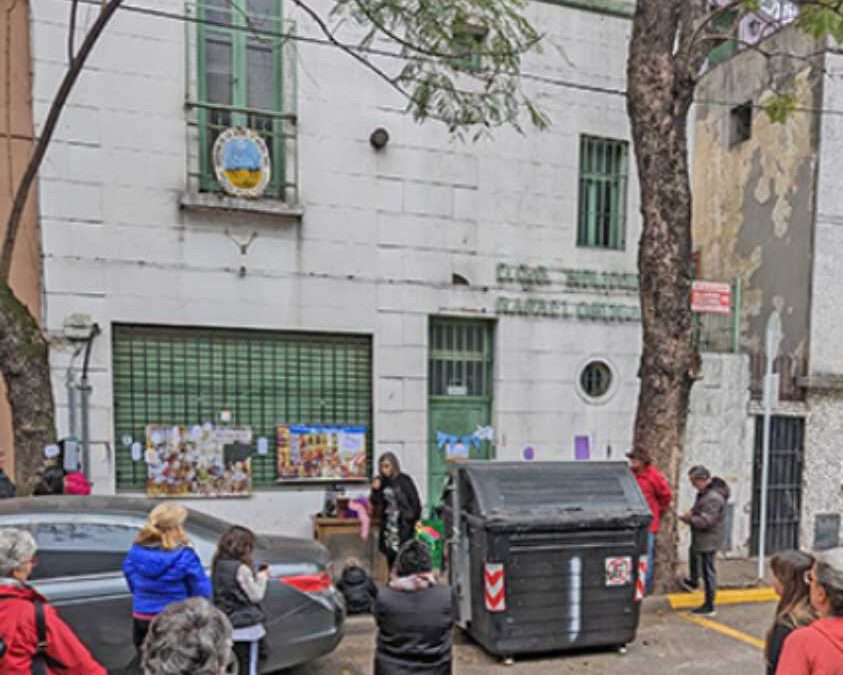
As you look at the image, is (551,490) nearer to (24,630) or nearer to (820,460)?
(24,630)

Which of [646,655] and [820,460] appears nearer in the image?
[646,655]

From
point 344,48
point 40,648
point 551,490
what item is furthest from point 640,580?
point 344,48

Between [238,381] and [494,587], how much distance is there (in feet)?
13.9

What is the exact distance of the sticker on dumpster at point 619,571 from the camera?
5.17m

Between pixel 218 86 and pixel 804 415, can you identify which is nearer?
pixel 218 86

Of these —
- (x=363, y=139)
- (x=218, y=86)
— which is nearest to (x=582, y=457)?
(x=363, y=139)

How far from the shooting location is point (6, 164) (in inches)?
269

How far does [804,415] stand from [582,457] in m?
3.19

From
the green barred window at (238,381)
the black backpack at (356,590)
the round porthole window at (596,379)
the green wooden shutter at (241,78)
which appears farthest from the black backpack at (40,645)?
the round porthole window at (596,379)

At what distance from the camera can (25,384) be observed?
5.39 metres

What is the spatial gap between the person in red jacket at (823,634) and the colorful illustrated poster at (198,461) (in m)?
6.39

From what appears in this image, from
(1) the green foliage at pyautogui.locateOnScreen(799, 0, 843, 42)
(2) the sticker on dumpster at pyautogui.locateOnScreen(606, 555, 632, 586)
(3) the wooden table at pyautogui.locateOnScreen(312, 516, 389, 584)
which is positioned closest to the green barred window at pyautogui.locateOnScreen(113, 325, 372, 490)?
(3) the wooden table at pyautogui.locateOnScreen(312, 516, 389, 584)

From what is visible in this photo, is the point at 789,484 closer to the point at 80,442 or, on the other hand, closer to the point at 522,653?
the point at 522,653

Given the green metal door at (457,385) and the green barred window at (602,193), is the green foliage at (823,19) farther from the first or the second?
the green metal door at (457,385)
